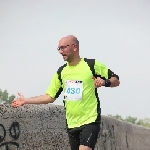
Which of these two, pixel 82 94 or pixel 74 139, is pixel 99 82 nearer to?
pixel 82 94

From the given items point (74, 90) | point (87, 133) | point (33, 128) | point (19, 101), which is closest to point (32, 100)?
point (19, 101)

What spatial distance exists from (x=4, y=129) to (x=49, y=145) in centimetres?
78

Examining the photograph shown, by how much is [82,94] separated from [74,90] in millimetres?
98

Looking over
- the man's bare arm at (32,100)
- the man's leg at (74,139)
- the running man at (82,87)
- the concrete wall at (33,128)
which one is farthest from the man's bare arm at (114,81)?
the concrete wall at (33,128)

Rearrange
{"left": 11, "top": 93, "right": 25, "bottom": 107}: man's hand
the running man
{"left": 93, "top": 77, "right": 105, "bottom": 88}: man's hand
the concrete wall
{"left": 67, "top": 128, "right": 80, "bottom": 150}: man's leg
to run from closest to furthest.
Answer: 1. {"left": 93, "top": 77, "right": 105, "bottom": 88}: man's hand
2. the running man
3. {"left": 67, "top": 128, "right": 80, "bottom": 150}: man's leg
4. {"left": 11, "top": 93, "right": 25, "bottom": 107}: man's hand
5. the concrete wall

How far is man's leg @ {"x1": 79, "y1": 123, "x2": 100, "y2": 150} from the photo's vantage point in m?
5.60

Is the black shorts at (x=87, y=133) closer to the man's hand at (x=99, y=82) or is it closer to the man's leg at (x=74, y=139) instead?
the man's leg at (x=74, y=139)

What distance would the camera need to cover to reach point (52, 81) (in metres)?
5.86

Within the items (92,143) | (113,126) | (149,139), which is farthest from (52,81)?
(149,139)

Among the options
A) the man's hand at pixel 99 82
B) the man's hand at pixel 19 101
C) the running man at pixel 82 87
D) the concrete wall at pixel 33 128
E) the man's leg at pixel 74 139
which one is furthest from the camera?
the concrete wall at pixel 33 128

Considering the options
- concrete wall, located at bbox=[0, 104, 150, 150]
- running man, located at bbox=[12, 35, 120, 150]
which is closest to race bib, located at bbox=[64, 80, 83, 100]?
running man, located at bbox=[12, 35, 120, 150]

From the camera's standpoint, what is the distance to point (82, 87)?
5.56m

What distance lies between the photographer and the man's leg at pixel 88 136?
5.60 metres

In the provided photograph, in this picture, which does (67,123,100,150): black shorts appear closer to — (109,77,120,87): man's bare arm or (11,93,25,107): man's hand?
(109,77,120,87): man's bare arm
